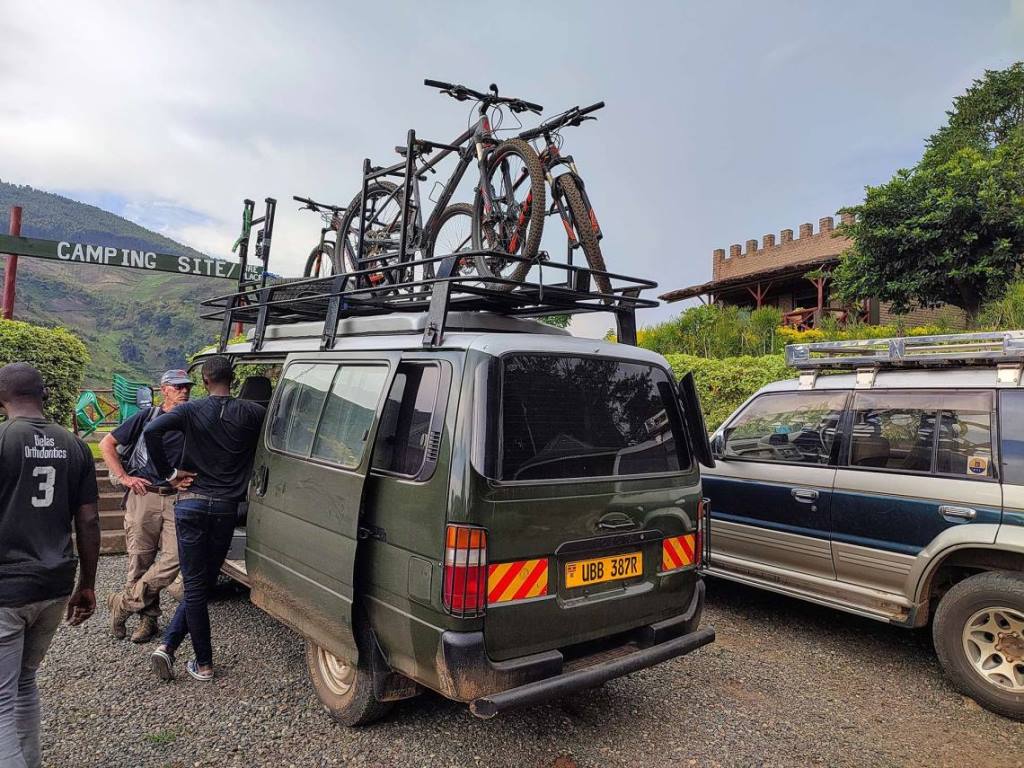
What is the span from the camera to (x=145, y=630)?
4.26 meters

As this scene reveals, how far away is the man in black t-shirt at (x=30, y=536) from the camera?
2391mm

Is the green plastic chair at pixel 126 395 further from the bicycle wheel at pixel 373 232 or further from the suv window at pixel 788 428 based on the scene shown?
the suv window at pixel 788 428

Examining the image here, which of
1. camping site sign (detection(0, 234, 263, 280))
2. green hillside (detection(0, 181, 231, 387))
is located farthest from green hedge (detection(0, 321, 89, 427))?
green hillside (detection(0, 181, 231, 387))

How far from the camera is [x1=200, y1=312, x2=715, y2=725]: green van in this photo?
258 cm

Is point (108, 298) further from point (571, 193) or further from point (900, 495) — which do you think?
point (900, 495)

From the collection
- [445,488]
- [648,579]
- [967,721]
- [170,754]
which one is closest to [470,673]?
[445,488]

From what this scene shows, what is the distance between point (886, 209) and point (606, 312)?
609 inches

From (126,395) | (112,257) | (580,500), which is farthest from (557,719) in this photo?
(126,395)

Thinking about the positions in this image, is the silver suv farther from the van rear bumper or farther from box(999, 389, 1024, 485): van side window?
the van rear bumper

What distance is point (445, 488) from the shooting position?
8.51 ft

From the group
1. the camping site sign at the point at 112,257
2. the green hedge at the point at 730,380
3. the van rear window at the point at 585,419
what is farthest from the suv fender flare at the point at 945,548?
the camping site sign at the point at 112,257

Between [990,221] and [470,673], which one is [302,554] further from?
[990,221]

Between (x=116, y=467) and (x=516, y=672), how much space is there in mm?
2875

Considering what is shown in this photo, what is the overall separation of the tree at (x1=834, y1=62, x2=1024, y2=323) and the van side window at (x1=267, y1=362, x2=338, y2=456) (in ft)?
53.3
